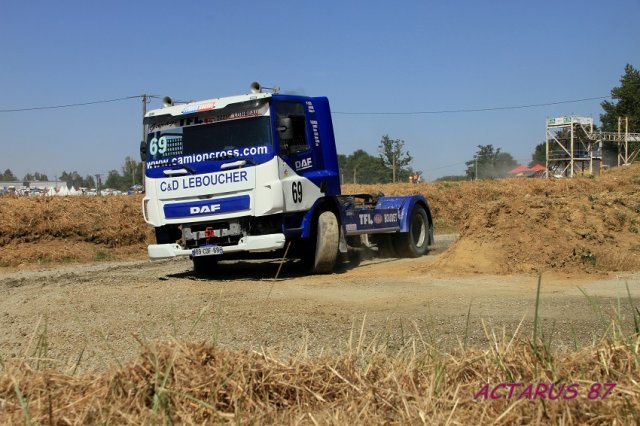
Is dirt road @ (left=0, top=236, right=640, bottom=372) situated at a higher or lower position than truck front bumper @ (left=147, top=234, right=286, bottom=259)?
lower

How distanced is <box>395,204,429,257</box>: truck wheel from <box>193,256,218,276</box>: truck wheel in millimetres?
4491

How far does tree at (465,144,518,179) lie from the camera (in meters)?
77.7

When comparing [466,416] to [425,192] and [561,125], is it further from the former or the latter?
[561,125]

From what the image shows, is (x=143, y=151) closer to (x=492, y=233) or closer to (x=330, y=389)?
(x=492, y=233)

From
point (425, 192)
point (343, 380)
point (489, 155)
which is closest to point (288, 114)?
point (343, 380)

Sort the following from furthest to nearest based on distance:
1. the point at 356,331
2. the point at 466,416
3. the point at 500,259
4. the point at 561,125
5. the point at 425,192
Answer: the point at 561,125 < the point at 425,192 < the point at 500,259 < the point at 356,331 < the point at 466,416

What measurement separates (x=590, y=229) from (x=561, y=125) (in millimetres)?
37973

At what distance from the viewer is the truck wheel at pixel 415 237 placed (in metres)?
15.0

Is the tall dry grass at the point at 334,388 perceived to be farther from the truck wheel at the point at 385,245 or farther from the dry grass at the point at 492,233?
the truck wheel at the point at 385,245

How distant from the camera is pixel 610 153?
56.9 metres

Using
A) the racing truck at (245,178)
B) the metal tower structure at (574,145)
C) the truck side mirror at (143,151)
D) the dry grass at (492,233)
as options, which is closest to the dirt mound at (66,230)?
the dry grass at (492,233)

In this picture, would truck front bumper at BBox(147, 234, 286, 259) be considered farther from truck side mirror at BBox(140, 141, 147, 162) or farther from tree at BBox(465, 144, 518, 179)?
tree at BBox(465, 144, 518, 179)

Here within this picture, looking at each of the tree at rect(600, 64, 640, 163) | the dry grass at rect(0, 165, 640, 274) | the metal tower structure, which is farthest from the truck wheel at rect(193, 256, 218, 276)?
the tree at rect(600, 64, 640, 163)

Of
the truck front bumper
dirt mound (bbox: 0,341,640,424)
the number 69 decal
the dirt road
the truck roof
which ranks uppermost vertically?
the truck roof
